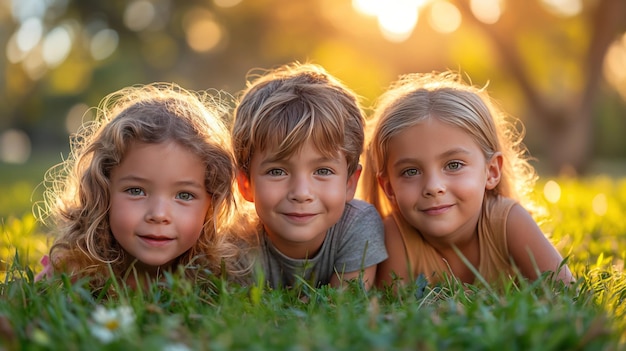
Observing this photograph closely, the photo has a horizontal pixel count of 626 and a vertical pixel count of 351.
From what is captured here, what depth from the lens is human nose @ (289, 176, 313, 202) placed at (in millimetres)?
3248

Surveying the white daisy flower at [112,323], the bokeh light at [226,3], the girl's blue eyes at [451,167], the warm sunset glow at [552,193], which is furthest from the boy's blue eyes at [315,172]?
the bokeh light at [226,3]

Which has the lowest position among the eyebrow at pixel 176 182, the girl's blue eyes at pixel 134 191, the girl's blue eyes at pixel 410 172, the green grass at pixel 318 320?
the green grass at pixel 318 320

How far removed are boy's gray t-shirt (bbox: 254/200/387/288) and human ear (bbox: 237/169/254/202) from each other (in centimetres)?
24

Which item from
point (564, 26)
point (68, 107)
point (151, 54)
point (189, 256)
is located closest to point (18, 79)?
point (151, 54)

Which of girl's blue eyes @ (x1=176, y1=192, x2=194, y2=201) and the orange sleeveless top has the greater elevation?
girl's blue eyes @ (x1=176, y1=192, x2=194, y2=201)

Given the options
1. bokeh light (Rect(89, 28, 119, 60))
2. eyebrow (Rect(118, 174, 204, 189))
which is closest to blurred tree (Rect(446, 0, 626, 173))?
eyebrow (Rect(118, 174, 204, 189))

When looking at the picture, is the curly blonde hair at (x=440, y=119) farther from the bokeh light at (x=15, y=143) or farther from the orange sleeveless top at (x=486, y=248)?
the bokeh light at (x=15, y=143)

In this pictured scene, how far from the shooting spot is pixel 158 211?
10.2 ft

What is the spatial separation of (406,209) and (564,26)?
16.0 meters

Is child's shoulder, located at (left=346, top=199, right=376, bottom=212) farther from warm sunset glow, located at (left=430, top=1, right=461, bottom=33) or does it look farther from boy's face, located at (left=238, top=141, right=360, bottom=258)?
warm sunset glow, located at (left=430, top=1, right=461, bottom=33)

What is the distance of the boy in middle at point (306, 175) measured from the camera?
3.30 m

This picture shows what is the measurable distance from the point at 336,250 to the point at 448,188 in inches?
26.1

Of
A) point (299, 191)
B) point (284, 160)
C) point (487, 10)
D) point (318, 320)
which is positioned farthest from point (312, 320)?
point (487, 10)

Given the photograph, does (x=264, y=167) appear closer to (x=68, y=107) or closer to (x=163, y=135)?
(x=163, y=135)
